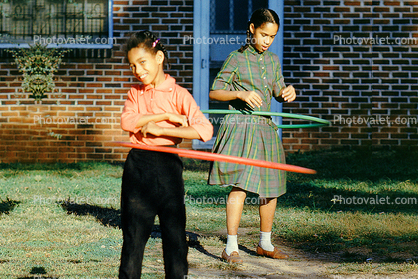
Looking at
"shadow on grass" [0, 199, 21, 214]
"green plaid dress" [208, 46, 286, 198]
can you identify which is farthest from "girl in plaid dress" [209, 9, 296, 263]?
"shadow on grass" [0, 199, 21, 214]

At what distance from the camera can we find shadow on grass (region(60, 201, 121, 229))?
455 centimetres

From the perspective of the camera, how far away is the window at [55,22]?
813cm

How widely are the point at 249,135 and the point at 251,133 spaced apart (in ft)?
0.07

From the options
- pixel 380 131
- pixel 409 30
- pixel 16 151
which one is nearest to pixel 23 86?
pixel 16 151

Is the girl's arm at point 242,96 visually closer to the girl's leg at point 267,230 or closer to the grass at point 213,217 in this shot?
the girl's leg at point 267,230

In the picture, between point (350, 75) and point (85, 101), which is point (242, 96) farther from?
point (85, 101)

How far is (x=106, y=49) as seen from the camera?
787cm

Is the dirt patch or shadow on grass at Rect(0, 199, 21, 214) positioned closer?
the dirt patch

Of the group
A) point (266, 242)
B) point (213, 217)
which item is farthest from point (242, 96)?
point (213, 217)

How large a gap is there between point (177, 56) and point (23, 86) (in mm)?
2602

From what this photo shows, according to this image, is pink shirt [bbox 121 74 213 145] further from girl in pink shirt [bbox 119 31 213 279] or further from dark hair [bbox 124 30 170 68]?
dark hair [bbox 124 30 170 68]

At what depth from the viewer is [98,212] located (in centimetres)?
490

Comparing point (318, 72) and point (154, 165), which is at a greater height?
point (318, 72)

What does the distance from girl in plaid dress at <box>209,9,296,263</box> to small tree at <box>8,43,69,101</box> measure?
5005mm
